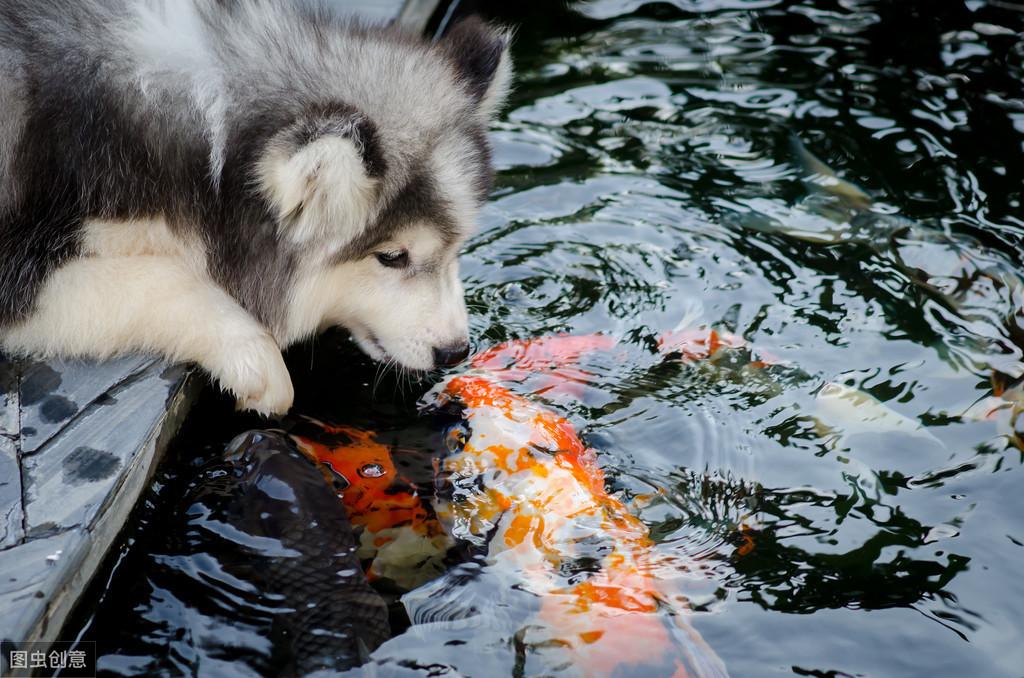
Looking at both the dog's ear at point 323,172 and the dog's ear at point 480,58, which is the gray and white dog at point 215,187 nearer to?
the dog's ear at point 323,172

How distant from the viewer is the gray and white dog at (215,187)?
302cm

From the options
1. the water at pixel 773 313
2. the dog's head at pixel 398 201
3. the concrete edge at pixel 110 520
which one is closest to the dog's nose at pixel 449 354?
the dog's head at pixel 398 201

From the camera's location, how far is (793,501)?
3.22 metres

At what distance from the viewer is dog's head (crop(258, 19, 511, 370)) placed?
2.98m

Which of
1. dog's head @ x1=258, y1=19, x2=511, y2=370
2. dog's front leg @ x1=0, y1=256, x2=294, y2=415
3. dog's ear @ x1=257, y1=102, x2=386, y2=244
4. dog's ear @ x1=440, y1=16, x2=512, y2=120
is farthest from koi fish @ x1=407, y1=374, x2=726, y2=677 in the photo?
dog's ear @ x1=440, y1=16, x2=512, y2=120

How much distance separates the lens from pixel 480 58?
3.57 m

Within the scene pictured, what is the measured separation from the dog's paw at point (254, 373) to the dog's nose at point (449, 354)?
0.49 m

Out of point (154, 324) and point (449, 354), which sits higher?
point (154, 324)

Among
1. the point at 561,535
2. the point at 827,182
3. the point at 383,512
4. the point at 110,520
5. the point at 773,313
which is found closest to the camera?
the point at 110,520

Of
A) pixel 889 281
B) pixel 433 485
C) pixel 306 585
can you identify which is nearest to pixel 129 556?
pixel 306 585

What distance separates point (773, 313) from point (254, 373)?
7.04ft

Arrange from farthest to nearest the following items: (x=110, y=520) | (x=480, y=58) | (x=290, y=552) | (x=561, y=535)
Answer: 1. (x=480, y=58)
2. (x=561, y=535)
3. (x=290, y=552)
4. (x=110, y=520)

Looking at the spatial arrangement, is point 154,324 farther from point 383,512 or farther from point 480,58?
point 480,58

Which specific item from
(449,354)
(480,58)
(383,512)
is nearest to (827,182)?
(480,58)
